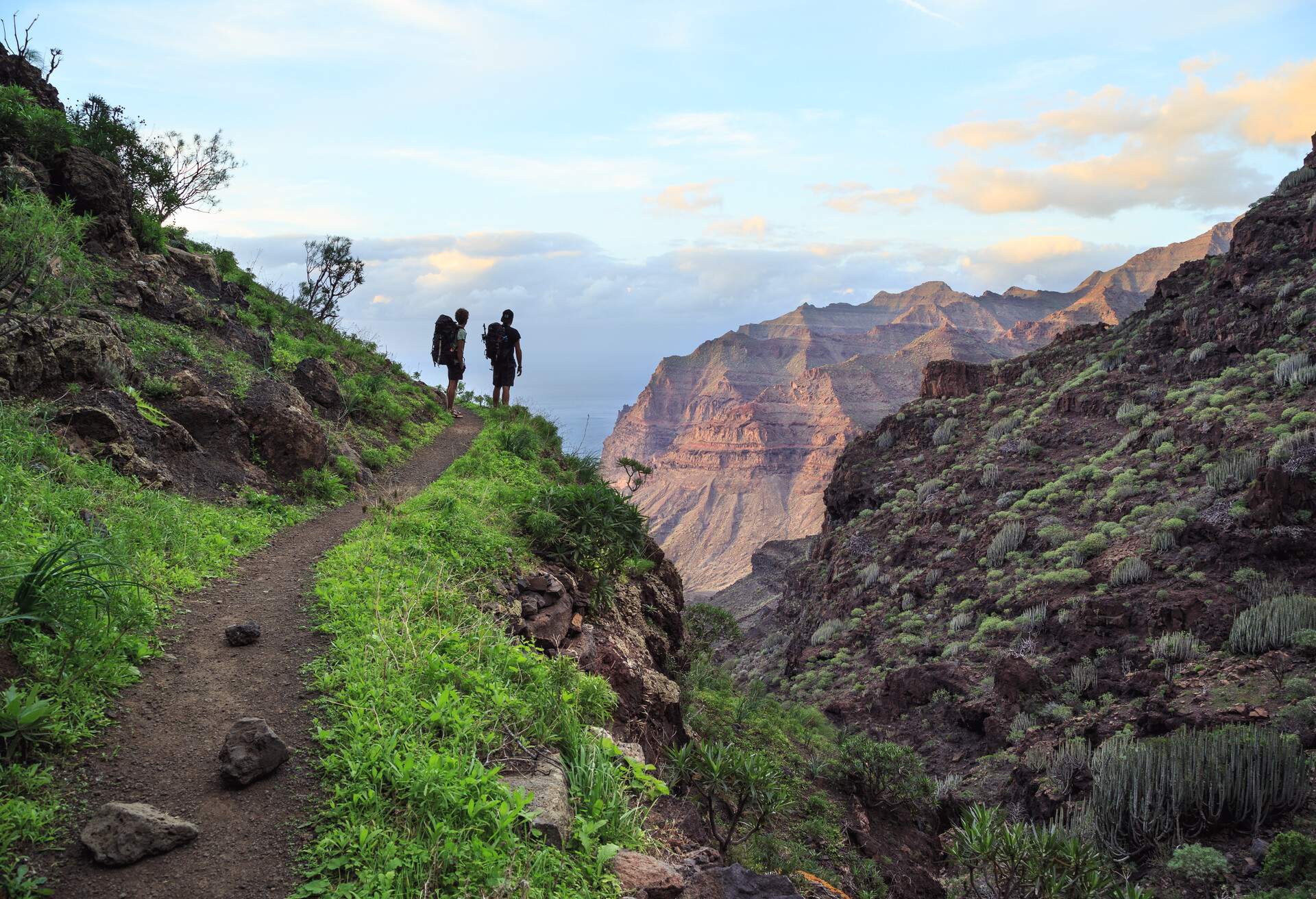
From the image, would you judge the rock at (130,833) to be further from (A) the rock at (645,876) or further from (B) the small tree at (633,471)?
(B) the small tree at (633,471)

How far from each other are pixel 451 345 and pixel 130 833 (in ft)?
41.2

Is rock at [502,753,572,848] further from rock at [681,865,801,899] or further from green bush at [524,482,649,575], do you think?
green bush at [524,482,649,575]

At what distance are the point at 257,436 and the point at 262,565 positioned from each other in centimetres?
308

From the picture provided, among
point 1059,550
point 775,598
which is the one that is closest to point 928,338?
point 775,598

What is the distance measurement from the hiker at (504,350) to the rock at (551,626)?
924 cm

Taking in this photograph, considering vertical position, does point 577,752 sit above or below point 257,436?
below

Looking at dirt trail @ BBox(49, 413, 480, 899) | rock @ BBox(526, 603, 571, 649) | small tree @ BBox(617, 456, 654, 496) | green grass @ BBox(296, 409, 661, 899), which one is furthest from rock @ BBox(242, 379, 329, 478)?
rock @ BBox(526, 603, 571, 649)

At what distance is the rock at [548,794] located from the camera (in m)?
3.02

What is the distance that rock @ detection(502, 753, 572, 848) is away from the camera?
3.02m

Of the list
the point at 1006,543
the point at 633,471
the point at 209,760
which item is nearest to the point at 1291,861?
the point at 633,471

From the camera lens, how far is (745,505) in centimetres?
12506

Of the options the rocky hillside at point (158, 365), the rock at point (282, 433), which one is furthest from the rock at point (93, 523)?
the rock at point (282, 433)

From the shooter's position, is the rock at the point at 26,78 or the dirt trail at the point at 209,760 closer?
the dirt trail at the point at 209,760

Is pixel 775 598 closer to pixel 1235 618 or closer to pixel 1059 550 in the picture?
pixel 1059 550
